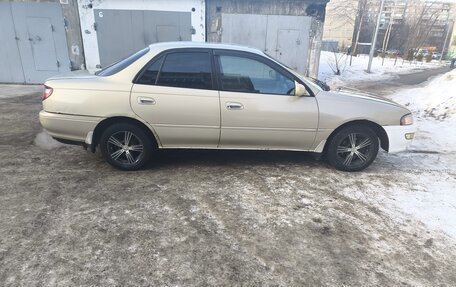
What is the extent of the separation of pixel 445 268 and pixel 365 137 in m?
2.07

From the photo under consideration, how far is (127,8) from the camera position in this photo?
10.2 meters

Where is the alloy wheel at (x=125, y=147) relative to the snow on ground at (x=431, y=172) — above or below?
above

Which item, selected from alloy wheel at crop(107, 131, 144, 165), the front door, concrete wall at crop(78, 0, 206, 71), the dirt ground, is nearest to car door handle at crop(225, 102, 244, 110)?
the front door

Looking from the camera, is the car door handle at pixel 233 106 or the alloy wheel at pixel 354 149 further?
the alloy wheel at pixel 354 149

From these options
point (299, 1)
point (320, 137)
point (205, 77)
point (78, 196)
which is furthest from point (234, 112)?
point (299, 1)

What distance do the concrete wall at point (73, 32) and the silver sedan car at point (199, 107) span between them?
690 cm

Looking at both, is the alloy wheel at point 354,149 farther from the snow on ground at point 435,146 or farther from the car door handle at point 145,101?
the car door handle at point 145,101

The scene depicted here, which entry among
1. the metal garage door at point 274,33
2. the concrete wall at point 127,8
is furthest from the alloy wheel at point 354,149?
the concrete wall at point 127,8

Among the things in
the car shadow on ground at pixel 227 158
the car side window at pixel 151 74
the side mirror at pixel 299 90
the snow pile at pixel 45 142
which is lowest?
the snow pile at pixel 45 142

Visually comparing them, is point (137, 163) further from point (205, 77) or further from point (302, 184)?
point (302, 184)

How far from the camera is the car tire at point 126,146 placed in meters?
4.24

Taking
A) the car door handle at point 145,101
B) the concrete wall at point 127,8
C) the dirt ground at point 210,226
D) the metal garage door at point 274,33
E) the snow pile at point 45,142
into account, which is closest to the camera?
the dirt ground at point 210,226

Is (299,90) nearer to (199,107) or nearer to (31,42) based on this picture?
(199,107)

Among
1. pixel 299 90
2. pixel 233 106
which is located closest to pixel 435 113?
pixel 299 90
